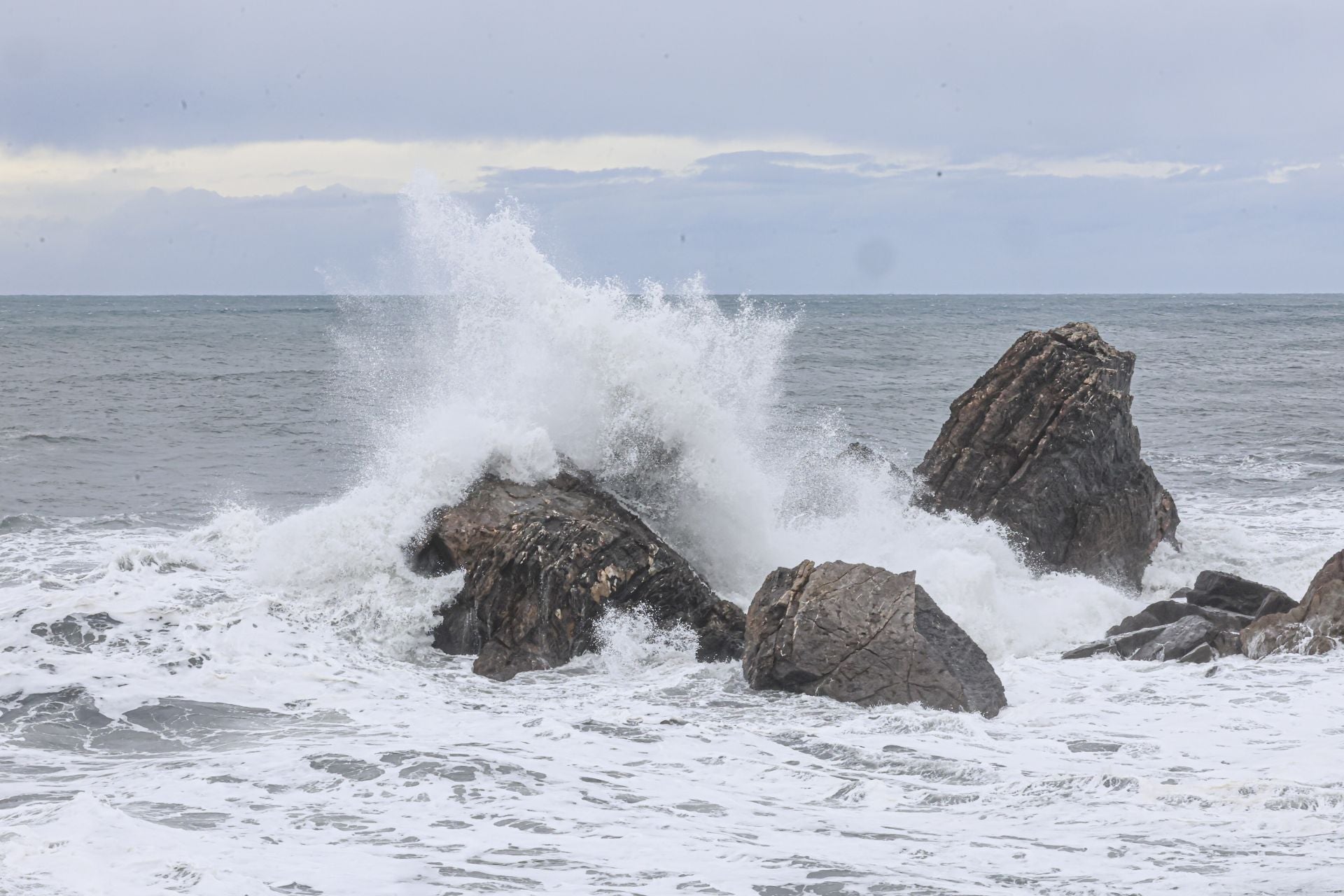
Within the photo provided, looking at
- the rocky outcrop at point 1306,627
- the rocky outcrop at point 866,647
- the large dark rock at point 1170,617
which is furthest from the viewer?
the large dark rock at point 1170,617

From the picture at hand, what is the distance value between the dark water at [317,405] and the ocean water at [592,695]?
10.6 inches

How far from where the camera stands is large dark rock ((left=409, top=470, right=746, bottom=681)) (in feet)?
31.6

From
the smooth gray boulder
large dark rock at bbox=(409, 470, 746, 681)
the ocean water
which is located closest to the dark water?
the ocean water

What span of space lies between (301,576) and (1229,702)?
8007 millimetres

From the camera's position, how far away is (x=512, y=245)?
13094mm

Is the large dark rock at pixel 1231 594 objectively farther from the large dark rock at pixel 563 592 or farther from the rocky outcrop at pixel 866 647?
the large dark rock at pixel 563 592

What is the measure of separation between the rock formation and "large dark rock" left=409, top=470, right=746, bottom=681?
3.22 metres

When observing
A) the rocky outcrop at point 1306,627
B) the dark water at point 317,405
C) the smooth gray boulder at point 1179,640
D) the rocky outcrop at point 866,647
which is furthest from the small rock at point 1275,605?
the dark water at point 317,405

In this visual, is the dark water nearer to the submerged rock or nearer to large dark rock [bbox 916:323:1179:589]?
large dark rock [bbox 916:323:1179:589]

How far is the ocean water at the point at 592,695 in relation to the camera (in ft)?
19.5

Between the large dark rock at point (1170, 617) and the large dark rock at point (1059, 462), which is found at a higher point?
the large dark rock at point (1059, 462)

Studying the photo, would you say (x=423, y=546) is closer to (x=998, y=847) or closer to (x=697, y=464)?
(x=697, y=464)

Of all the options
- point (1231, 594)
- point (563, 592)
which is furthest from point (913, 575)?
point (1231, 594)

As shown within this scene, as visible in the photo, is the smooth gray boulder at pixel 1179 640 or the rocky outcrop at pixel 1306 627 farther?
the smooth gray boulder at pixel 1179 640
